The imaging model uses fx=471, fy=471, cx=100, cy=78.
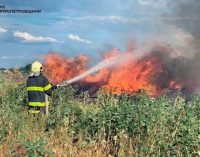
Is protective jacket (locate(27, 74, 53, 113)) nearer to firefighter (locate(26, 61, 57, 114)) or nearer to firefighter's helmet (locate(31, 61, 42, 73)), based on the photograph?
firefighter (locate(26, 61, 57, 114))

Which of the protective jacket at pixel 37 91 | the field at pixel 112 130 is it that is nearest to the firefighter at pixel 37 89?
the protective jacket at pixel 37 91

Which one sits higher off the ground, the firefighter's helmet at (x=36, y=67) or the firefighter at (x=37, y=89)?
the firefighter's helmet at (x=36, y=67)

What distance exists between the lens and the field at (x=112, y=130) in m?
8.73

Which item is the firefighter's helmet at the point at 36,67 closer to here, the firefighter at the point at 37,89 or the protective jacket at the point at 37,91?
the firefighter at the point at 37,89

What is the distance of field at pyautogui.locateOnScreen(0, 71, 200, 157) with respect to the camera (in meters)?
8.73

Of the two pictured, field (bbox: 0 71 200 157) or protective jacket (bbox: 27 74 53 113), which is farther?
protective jacket (bbox: 27 74 53 113)

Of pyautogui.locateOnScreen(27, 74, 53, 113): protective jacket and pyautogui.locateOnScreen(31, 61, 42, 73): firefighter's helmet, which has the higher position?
pyautogui.locateOnScreen(31, 61, 42, 73): firefighter's helmet

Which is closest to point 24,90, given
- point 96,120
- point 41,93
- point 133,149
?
point 41,93

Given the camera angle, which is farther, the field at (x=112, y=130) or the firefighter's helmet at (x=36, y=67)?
the firefighter's helmet at (x=36, y=67)

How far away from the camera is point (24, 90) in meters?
16.3

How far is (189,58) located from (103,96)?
18.0 m

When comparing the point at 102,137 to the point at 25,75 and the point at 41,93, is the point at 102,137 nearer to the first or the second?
the point at 41,93

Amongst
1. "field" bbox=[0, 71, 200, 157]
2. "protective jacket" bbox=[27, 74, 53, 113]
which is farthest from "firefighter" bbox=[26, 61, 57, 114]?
"field" bbox=[0, 71, 200, 157]

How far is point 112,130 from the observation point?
1005cm
